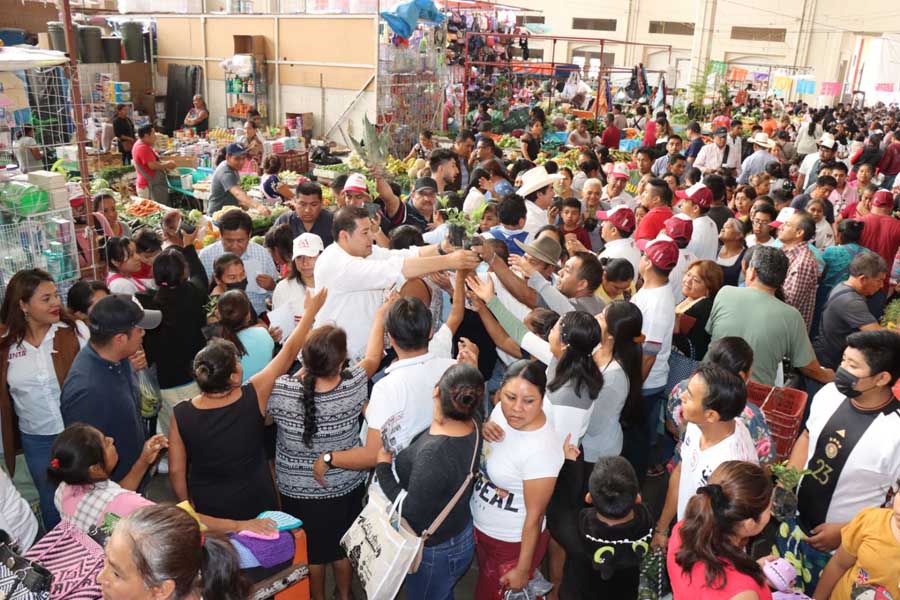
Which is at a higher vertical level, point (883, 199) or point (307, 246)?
point (883, 199)

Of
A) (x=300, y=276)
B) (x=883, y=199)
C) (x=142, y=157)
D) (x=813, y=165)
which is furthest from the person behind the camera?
(x=813, y=165)

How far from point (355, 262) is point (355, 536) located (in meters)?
1.36

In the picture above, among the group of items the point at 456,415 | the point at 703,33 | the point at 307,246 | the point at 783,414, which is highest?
the point at 703,33

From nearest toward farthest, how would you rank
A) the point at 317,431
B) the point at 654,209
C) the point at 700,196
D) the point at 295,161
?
the point at 317,431, the point at 654,209, the point at 700,196, the point at 295,161

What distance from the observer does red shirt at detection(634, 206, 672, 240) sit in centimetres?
551

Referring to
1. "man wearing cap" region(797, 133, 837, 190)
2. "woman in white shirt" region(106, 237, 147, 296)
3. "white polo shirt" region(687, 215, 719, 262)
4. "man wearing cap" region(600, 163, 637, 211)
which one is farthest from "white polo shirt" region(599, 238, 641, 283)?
"man wearing cap" region(797, 133, 837, 190)

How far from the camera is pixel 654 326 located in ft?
12.4

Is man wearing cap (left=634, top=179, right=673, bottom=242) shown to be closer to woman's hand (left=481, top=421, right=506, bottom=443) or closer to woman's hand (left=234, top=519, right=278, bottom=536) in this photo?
woman's hand (left=481, top=421, right=506, bottom=443)

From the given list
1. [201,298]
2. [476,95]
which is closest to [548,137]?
[476,95]

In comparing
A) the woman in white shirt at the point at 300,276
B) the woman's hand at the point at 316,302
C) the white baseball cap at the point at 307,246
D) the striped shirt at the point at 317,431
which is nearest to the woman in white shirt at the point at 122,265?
the woman in white shirt at the point at 300,276

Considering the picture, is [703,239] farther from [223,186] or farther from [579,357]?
[223,186]

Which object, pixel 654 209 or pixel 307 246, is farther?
pixel 654 209

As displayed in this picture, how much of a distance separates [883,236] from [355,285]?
4974mm

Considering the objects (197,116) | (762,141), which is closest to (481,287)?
(762,141)
